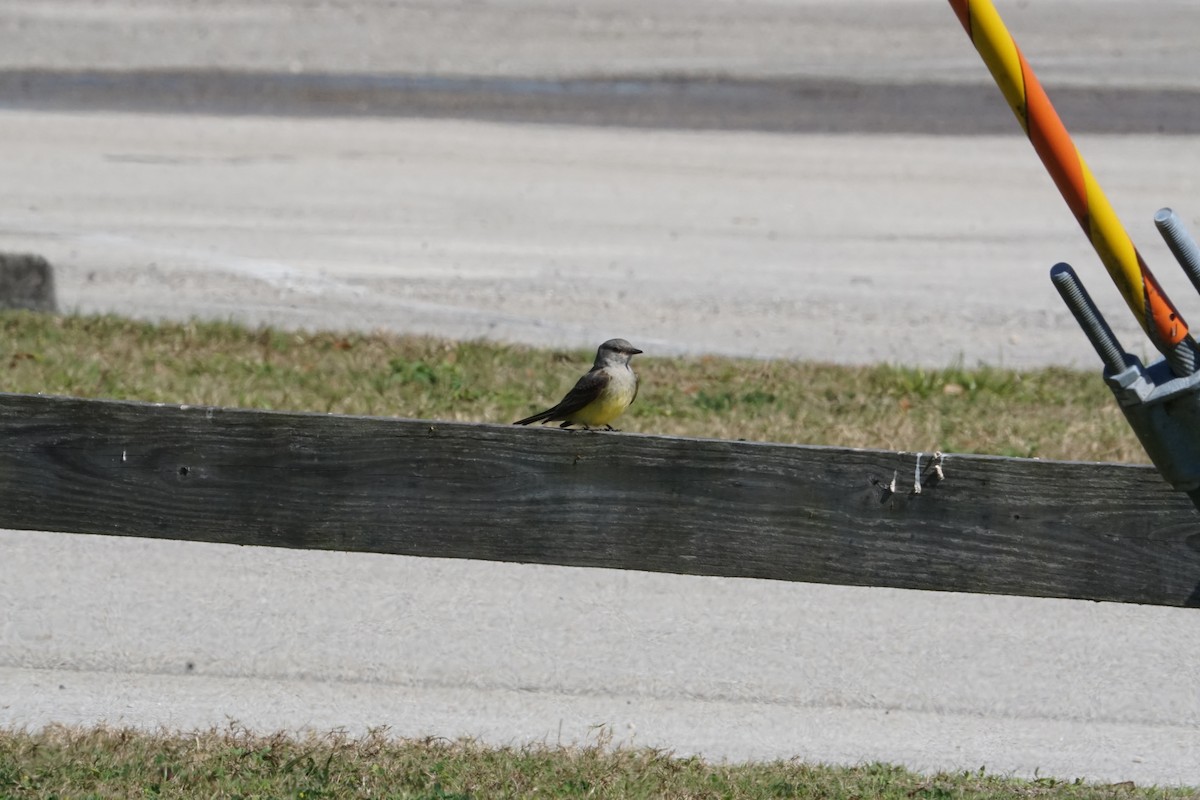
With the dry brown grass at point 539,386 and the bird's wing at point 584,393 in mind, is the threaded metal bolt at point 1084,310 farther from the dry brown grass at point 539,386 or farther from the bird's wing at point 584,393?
the dry brown grass at point 539,386

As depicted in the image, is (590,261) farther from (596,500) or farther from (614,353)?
(596,500)

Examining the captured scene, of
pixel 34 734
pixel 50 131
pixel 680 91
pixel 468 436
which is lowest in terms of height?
pixel 34 734

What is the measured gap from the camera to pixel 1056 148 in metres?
2.48

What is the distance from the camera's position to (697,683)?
5.05m

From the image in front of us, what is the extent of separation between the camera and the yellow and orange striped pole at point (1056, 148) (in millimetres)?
2453

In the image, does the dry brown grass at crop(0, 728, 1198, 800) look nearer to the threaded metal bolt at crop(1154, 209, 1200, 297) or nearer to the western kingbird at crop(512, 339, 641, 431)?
the western kingbird at crop(512, 339, 641, 431)

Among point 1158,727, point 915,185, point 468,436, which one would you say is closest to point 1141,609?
point 1158,727

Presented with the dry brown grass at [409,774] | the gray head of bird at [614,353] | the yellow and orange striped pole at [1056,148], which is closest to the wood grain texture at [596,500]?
the dry brown grass at [409,774]

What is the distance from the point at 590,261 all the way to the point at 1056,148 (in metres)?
9.84

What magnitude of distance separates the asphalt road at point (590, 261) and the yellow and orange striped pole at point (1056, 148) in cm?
222

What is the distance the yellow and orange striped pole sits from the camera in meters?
2.45

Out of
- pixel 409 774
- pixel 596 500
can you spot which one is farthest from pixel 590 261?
pixel 596 500

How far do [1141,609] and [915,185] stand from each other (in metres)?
9.92

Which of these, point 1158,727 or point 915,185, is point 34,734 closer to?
point 1158,727
